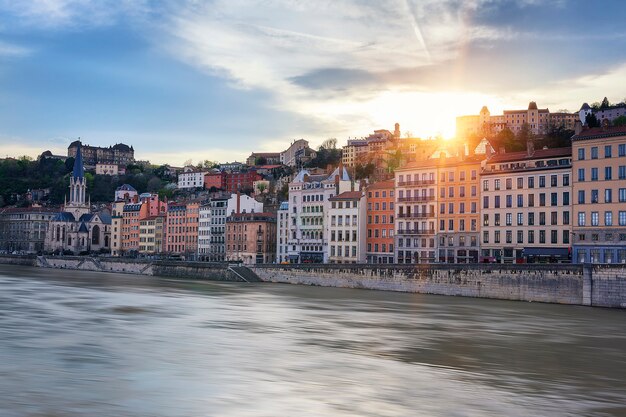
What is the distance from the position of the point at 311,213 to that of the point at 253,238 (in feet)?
53.2

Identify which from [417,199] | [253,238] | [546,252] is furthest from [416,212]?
[253,238]

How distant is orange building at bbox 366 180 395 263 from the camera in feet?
265

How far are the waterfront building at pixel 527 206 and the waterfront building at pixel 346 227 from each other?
58.8 ft

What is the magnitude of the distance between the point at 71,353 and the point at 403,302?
29892 mm

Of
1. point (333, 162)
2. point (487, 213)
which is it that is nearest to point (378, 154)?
point (333, 162)

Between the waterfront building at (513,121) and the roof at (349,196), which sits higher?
the waterfront building at (513,121)

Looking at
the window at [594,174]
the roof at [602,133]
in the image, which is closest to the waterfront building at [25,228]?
the roof at [602,133]

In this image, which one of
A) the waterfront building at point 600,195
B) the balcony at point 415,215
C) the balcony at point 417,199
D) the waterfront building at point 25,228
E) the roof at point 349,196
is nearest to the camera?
the waterfront building at point 600,195

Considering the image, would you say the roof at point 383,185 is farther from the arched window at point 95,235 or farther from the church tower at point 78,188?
the church tower at point 78,188

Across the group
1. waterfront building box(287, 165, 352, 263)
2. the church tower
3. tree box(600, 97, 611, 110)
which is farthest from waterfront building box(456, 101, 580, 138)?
the church tower

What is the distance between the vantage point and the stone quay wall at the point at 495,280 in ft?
156

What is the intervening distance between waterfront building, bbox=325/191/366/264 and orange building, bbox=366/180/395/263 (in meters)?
0.84

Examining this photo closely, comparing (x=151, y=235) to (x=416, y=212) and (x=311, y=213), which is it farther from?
(x=416, y=212)

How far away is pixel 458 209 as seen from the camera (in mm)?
72062
